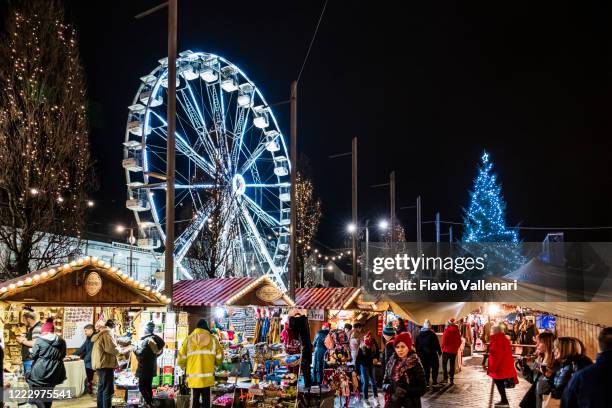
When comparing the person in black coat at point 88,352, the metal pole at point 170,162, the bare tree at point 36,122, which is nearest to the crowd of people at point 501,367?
the metal pole at point 170,162

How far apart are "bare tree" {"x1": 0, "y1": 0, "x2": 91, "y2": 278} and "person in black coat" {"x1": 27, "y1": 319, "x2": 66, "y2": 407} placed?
7.80 meters

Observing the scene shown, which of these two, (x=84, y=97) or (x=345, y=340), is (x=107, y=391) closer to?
(x=345, y=340)

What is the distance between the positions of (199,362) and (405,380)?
138 inches

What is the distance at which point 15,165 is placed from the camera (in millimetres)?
17125

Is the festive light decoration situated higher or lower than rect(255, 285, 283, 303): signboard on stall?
higher

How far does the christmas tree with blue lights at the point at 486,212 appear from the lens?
175 ft

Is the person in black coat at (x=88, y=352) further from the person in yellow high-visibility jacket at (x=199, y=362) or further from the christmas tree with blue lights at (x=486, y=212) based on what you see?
the christmas tree with blue lights at (x=486, y=212)

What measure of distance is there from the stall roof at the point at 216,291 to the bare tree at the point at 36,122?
4.27 metres

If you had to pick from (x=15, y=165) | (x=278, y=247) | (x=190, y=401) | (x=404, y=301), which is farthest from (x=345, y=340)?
(x=278, y=247)

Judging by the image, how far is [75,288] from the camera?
11.0 meters

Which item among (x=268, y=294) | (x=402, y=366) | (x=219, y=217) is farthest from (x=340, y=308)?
(x=402, y=366)

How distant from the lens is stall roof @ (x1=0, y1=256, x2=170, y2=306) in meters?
10.2

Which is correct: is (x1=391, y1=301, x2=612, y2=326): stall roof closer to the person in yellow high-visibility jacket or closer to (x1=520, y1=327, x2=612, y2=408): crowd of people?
(x1=520, y1=327, x2=612, y2=408): crowd of people

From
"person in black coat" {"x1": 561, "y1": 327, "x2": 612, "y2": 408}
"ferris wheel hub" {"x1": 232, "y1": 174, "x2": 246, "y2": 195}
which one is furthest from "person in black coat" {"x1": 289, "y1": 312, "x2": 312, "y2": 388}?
"ferris wheel hub" {"x1": 232, "y1": 174, "x2": 246, "y2": 195}
